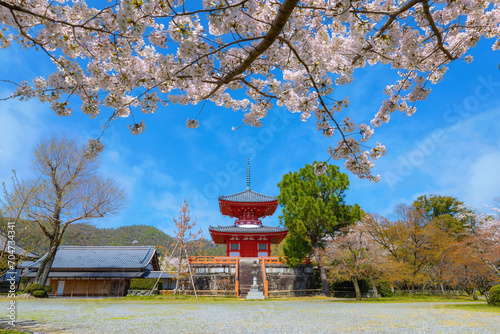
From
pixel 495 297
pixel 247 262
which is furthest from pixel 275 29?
pixel 247 262

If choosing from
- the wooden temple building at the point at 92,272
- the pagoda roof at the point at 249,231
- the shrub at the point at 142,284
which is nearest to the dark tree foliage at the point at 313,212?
the pagoda roof at the point at 249,231

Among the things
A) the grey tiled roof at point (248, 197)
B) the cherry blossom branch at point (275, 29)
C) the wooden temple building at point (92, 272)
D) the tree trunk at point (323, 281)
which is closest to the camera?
the cherry blossom branch at point (275, 29)

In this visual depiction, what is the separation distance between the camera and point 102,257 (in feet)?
79.7

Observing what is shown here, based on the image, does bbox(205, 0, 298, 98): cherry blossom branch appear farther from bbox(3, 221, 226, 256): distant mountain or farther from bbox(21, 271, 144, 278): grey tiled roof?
bbox(3, 221, 226, 256): distant mountain

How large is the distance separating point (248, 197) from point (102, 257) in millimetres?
13748

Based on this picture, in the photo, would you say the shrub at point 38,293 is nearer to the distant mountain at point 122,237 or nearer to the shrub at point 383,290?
the shrub at point 383,290

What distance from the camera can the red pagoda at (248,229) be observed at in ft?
66.3

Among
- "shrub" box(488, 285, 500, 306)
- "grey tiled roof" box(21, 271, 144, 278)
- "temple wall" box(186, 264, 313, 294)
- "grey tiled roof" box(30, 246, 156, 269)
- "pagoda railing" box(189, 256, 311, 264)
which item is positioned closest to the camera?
"shrub" box(488, 285, 500, 306)

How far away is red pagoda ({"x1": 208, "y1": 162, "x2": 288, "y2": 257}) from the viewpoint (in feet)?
66.3

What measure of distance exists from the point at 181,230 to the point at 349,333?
14.1 m

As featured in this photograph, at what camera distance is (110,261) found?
23.7 m

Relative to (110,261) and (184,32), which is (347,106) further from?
(110,261)

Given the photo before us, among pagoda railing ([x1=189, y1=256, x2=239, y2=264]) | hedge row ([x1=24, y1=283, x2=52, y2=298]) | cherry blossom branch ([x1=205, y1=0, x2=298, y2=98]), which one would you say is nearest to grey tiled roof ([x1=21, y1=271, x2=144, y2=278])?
hedge row ([x1=24, y1=283, x2=52, y2=298])

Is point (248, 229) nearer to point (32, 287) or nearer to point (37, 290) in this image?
point (37, 290)
